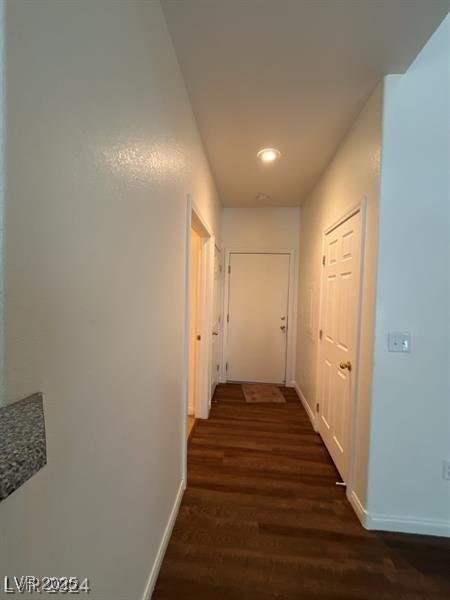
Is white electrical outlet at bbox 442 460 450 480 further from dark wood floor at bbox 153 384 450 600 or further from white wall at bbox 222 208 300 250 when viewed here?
white wall at bbox 222 208 300 250

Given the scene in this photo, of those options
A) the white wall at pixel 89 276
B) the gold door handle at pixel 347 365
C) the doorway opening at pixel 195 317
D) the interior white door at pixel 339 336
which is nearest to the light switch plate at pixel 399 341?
the interior white door at pixel 339 336

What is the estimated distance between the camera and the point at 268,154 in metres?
2.47

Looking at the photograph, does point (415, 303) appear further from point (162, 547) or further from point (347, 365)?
point (162, 547)

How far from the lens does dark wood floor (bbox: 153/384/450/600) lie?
1297 millimetres

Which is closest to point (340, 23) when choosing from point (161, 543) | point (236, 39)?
point (236, 39)

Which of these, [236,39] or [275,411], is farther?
[275,411]

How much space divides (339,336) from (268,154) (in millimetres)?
1675

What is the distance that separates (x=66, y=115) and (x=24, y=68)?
0.39 feet

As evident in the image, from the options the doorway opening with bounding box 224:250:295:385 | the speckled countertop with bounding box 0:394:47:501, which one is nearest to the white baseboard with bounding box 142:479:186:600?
the speckled countertop with bounding box 0:394:47:501

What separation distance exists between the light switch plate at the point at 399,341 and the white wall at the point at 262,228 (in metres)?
2.65

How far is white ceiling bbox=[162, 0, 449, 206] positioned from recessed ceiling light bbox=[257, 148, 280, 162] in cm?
8

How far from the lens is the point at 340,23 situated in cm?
126

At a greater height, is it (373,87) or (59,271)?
(373,87)

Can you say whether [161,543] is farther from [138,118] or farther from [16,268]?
[138,118]
